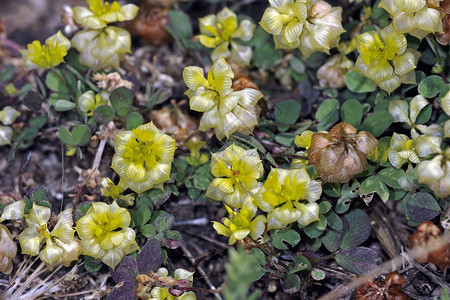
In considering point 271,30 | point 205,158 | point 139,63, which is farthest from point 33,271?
point 271,30

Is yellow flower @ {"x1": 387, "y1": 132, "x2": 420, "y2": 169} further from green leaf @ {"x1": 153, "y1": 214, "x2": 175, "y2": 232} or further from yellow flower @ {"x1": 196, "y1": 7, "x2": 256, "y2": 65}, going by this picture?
green leaf @ {"x1": 153, "y1": 214, "x2": 175, "y2": 232}

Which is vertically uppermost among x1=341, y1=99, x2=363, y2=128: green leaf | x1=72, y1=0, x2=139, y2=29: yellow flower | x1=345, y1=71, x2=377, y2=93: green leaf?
x1=72, y1=0, x2=139, y2=29: yellow flower

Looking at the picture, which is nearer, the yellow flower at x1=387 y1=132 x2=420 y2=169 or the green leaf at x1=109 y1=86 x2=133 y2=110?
the yellow flower at x1=387 y1=132 x2=420 y2=169

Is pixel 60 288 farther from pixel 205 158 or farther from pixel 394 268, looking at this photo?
pixel 394 268

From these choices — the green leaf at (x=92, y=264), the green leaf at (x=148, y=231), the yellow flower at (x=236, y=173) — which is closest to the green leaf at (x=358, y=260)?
the yellow flower at (x=236, y=173)

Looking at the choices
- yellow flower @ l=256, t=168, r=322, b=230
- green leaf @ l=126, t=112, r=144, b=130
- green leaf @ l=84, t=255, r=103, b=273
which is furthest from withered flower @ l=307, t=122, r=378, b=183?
green leaf @ l=84, t=255, r=103, b=273
